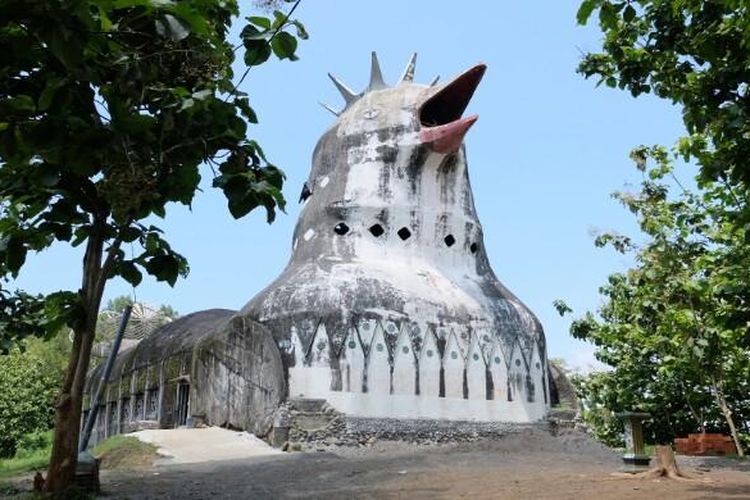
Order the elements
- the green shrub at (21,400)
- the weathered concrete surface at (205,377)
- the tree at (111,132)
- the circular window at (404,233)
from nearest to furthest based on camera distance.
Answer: the tree at (111,132) < the weathered concrete surface at (205,377) < the circular window at (404,233) < the green shrub at (21,400)

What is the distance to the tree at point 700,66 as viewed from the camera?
6145 millimetres

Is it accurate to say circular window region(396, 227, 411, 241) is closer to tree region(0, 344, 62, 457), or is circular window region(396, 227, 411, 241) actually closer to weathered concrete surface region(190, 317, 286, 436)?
weathered concrete surface region(190, 317, 286, 436)

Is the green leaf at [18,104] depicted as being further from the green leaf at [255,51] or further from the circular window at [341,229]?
the circular window at [341,229]

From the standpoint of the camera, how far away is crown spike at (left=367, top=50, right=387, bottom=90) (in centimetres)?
1848

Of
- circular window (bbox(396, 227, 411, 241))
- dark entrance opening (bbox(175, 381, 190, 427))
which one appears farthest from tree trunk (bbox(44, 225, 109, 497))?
dark entrance opening (bbox(175, 381, 190, 427))

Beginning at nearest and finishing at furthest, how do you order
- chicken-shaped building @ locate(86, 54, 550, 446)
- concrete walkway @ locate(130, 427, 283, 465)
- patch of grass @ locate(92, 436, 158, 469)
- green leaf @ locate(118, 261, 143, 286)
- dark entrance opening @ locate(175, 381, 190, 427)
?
green leaf @ locate(118, 261, 143, 286)
patch of grass @ locate(92, 436, 158, 469)
concrete walkway @ locate(130, 427, 283, 465)
chicken-shaped building @ locate(86, 54, 550, 446)
dark entrance opening @ locate(175, 381, 190, 427)

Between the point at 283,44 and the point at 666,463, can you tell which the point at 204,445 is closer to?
the point at 666,463

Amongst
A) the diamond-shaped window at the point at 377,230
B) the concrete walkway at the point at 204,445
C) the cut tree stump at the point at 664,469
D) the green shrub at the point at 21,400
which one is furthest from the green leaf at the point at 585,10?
the green shrub at the point at 21,400

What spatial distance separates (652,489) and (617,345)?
12.8 meters

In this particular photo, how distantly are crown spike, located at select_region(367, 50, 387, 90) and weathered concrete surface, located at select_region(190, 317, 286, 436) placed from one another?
22.2 feet

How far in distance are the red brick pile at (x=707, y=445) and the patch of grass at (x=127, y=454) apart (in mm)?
10744

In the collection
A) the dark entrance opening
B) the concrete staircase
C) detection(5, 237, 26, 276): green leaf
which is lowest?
the concrete staircase

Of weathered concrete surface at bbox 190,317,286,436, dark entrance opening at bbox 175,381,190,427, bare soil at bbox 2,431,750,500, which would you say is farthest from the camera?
dark entrance opening at bbox 175,381,190,427

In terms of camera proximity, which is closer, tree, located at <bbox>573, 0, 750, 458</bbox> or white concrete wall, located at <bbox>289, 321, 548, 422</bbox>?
tree, located at <bbox>573, 0, 750, 458</bbox>
